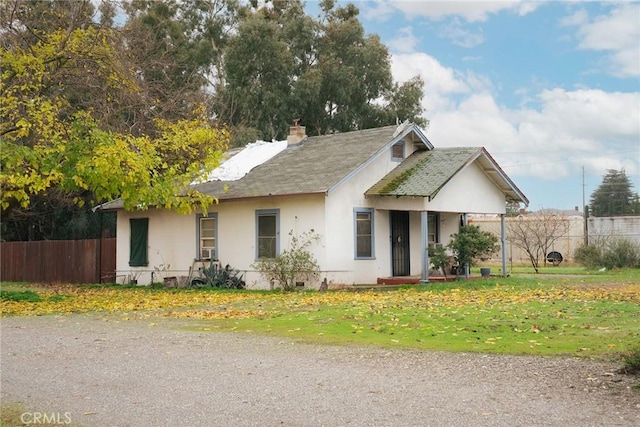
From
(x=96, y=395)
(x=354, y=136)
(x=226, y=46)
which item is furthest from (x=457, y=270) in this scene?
(x=226, y=46)

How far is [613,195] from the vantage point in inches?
3610

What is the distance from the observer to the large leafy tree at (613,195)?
90438 millimetres

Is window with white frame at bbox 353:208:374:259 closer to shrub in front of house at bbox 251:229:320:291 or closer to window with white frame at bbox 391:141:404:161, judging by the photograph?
shrub in front of house at bbox 251:229:320:291

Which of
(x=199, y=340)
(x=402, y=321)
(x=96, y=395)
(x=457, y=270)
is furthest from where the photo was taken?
(x=457, y=270)

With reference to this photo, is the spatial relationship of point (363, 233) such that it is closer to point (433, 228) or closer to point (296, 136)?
point (433, 228)

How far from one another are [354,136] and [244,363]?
1972 centimetres

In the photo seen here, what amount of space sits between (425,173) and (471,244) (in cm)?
296

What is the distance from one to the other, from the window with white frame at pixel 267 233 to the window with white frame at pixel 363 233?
268cm

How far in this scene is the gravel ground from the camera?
23.7ft

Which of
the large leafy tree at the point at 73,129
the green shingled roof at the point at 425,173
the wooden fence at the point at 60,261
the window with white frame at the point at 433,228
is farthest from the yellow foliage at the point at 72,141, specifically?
the wooden fence at the point at 60,261

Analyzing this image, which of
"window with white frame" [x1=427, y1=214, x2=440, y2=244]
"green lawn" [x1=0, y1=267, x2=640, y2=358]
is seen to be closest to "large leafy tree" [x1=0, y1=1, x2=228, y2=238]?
"green lawn" [x1=0, y1=267, x2=640, y2=358]

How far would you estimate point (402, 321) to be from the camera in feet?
46.2

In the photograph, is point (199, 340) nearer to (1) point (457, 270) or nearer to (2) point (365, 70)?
(1) point (457, 270)

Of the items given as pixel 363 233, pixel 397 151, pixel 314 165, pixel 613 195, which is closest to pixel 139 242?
pixel 314 165
